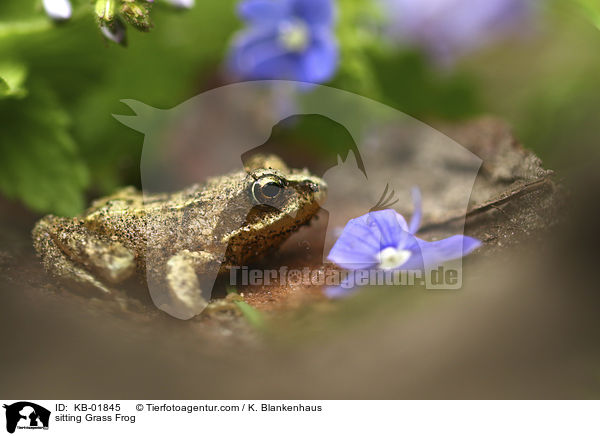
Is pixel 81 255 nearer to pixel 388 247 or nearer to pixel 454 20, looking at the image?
pixel 388 247

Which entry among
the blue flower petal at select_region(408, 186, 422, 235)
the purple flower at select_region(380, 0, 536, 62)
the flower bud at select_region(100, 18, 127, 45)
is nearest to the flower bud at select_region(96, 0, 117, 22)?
the flower bud at select_region(100, 18, 127, 45)

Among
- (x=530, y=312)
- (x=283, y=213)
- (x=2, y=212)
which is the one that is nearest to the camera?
(x=283, y=213)

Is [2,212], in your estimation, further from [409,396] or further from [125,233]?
[409,396]

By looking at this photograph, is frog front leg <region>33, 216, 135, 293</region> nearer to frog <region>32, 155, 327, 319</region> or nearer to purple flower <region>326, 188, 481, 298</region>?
frog <region>32, 155, 327, 319</region>

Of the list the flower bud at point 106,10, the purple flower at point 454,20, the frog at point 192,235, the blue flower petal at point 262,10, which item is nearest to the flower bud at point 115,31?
the flower bud at point 106,10
